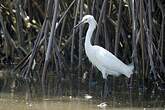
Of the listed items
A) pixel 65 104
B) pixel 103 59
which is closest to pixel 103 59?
pixel 103 59

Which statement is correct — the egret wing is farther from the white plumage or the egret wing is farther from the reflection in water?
the reflection in water

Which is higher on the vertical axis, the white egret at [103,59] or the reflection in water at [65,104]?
the white egret at [103,59]

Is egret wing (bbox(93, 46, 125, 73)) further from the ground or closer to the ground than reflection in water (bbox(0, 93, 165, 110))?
further from the ground

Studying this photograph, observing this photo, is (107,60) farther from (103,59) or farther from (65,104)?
(65,104)

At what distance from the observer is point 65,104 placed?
9.48 metres

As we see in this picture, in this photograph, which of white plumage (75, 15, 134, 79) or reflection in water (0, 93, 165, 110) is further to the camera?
white plumage (75, 15, 134, 79)

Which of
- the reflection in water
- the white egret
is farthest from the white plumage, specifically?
the reflection in water

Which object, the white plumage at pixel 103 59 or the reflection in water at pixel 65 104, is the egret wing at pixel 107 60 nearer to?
the white plumage at pixel 103 59

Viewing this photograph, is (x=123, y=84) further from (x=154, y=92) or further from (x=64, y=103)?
(x=64, y=103)

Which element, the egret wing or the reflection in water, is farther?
the egret wing

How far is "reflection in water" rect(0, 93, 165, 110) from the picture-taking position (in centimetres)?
918

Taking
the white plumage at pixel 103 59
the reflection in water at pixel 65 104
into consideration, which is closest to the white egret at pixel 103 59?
the white plumage at pixel 103 59

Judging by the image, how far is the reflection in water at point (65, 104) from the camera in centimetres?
918

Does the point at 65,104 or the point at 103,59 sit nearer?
the point at 65,104
